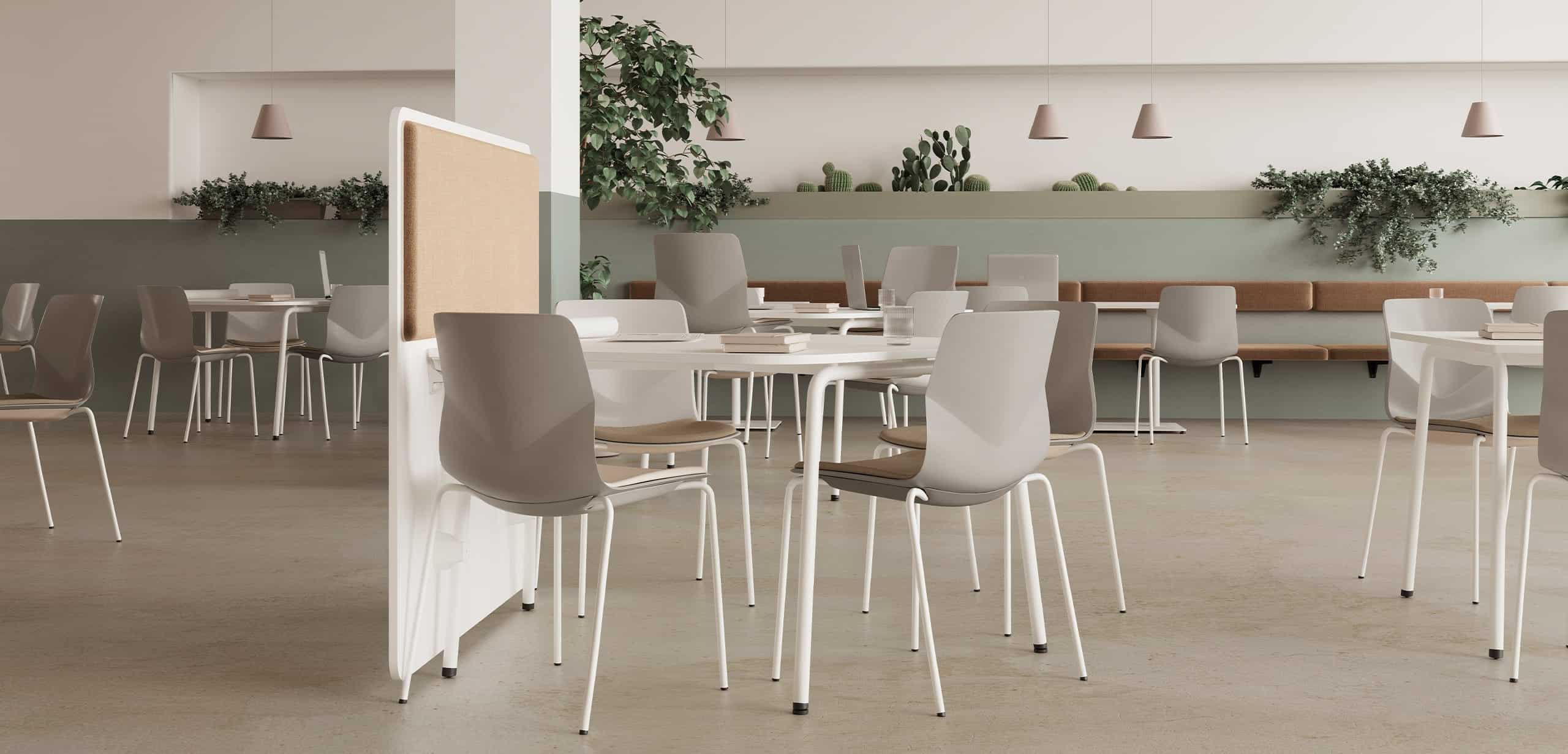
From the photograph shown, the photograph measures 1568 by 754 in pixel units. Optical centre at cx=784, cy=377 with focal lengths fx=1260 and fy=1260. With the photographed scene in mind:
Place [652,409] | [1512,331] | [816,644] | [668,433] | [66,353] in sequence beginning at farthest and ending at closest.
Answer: [66,353], [652,409], [668,433], [1512,331], [816,644]

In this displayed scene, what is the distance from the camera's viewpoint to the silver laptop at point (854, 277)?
6844 millimetres

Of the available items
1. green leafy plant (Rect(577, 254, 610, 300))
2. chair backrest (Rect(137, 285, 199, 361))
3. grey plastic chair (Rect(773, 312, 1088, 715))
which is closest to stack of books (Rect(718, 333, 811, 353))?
grey plastic chair (Rect(773, 312, 1088, 715))

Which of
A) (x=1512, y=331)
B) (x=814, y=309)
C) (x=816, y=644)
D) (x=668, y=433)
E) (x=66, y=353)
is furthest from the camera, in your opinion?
(x=814, y=309)

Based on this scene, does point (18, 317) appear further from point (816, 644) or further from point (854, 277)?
point (816, 644)

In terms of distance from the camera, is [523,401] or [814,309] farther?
[814,309]

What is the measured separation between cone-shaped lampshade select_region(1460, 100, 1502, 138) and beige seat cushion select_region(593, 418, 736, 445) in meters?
6.76

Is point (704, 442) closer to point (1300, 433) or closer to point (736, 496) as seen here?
point (736, 496)

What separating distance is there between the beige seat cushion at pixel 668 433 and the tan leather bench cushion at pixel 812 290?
4882 mm

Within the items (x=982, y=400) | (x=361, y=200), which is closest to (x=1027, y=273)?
(x=361, y=200)

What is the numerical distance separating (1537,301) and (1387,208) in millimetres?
3529

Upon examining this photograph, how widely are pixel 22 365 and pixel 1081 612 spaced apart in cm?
801

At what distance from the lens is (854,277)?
22.8 feet

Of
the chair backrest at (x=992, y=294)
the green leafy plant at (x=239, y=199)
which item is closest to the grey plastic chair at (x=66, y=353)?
the chair backrest at (x=992, y=294)

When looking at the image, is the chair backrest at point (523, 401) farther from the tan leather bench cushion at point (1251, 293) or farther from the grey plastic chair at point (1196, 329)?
the tan leather bench cushion at point (1251, 293)
